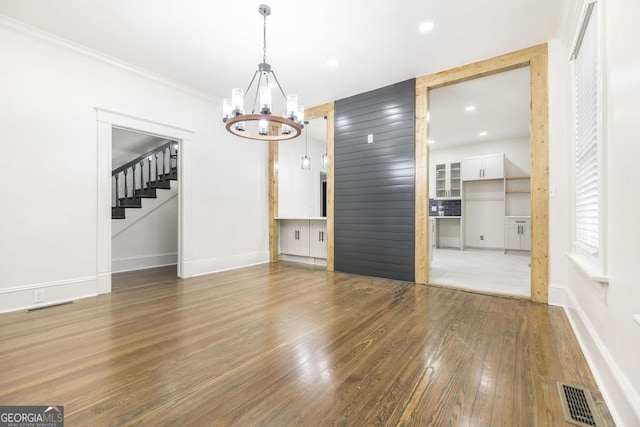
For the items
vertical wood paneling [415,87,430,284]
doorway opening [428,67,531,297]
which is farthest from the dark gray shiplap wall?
doorway opening [428,67,531,297]

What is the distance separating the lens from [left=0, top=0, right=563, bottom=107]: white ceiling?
2.71 m

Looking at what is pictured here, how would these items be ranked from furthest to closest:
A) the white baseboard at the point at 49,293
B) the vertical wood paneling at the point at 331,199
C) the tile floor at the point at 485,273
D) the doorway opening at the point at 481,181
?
the vertical wood paneling at the point at 331,199, the doorway opening at the point at 481,181, the tile floor at the point at 485,273, the white baseboard at the point at 49,293

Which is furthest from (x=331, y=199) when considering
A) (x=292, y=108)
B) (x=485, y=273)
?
(x=485, y=273)

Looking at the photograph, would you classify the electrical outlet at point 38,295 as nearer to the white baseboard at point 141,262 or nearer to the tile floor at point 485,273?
Result: the white baseboard at point 141,262

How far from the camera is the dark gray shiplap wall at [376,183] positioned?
164 inches

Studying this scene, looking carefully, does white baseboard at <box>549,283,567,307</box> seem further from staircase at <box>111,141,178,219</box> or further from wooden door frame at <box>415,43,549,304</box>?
staircase at <box>111,141,178,219</box>

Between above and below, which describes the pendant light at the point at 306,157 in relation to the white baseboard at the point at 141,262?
above

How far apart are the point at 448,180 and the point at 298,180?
4545mm

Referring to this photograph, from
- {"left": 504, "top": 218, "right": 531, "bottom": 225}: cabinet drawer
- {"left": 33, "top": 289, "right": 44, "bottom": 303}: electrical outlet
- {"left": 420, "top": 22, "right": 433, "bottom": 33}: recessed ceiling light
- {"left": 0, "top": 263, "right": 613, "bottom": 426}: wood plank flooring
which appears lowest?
{"left": 0, "top": 263, "right": 613, "bottom": 426}: wood plank flooring

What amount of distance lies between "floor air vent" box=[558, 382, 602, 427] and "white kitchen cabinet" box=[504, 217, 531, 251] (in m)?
6.56

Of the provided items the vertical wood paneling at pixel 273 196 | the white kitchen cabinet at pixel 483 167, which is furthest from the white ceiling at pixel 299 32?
the white kitchen cabinet at pixel 483 167

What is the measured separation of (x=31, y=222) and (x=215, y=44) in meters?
2.94

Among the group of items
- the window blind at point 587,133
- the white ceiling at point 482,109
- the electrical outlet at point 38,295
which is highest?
the white ceiling at point 482,109

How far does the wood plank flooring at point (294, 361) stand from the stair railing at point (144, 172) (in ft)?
10.3
